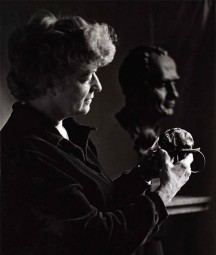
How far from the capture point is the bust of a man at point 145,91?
4.40 ft

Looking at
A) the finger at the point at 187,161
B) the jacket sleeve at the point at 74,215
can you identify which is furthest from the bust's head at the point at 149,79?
the jacket sleeve at the point at 74,215

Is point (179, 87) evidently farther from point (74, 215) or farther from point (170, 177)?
point (74, 215)

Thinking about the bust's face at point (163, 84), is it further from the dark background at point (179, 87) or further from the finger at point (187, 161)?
the finger at point (187, 161)

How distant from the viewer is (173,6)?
1.50m

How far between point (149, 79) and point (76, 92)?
2.26 ft

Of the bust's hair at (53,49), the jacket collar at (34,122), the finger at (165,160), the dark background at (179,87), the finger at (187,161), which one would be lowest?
the dark background at (179,87)

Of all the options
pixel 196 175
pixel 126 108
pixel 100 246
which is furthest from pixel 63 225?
pixel 196 175

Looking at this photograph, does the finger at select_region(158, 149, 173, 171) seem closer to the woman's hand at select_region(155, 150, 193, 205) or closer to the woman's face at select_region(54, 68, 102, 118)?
the woman's hand at select_region(155, 150, 193, 205)

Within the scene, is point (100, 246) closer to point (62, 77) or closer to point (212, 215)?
point (62, 77)

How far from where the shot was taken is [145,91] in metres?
1.36

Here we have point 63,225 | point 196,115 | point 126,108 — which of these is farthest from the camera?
point 196,115

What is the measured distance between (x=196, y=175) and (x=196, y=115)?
0.21m

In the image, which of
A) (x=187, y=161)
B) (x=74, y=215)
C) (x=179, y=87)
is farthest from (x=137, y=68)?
(x=74, y=215)

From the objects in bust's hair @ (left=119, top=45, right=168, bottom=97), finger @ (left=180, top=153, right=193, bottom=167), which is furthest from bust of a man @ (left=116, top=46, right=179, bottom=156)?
finger @ (left=180, top=153, right=193, bottom=167)
